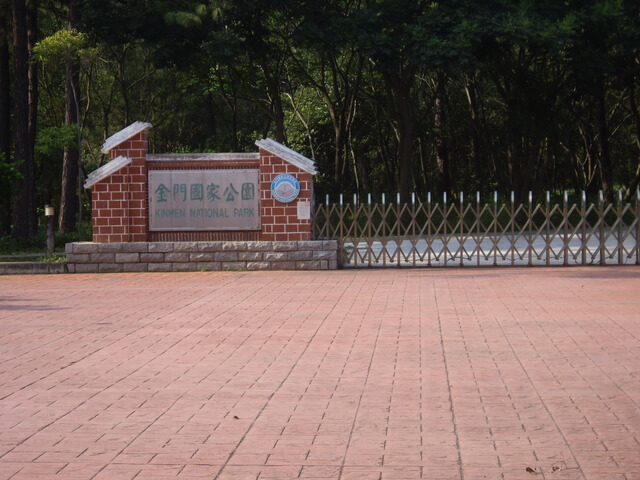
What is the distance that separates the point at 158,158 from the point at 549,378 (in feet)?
41.1

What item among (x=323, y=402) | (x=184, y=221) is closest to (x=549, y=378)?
(x=323, y=402)

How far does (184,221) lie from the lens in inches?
743

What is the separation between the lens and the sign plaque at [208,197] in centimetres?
1873

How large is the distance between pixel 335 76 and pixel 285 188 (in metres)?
17.8

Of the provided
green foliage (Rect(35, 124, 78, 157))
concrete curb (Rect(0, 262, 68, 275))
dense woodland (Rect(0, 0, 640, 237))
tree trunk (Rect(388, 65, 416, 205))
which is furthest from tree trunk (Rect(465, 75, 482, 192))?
concrete curb (Rect(0, 262, 68, 275))

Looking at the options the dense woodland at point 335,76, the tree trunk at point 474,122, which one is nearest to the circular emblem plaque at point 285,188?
the dense woodland at point 335,76

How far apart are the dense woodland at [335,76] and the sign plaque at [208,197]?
21.8ft

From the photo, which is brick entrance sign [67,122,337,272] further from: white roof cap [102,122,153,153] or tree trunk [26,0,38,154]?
tree trunk [26,0,38,154]

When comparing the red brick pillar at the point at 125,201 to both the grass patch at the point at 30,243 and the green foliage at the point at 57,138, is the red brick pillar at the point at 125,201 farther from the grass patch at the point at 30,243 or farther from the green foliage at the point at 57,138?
the green foliage at the point at 57,138

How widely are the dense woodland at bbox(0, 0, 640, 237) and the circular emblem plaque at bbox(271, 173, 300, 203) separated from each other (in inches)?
304

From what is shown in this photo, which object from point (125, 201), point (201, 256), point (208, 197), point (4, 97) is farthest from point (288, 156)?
point (4, 97)

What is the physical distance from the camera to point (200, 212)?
1881 centimetres

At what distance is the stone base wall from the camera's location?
18.6 meters

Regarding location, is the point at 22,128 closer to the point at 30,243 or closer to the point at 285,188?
the point at 30,243
